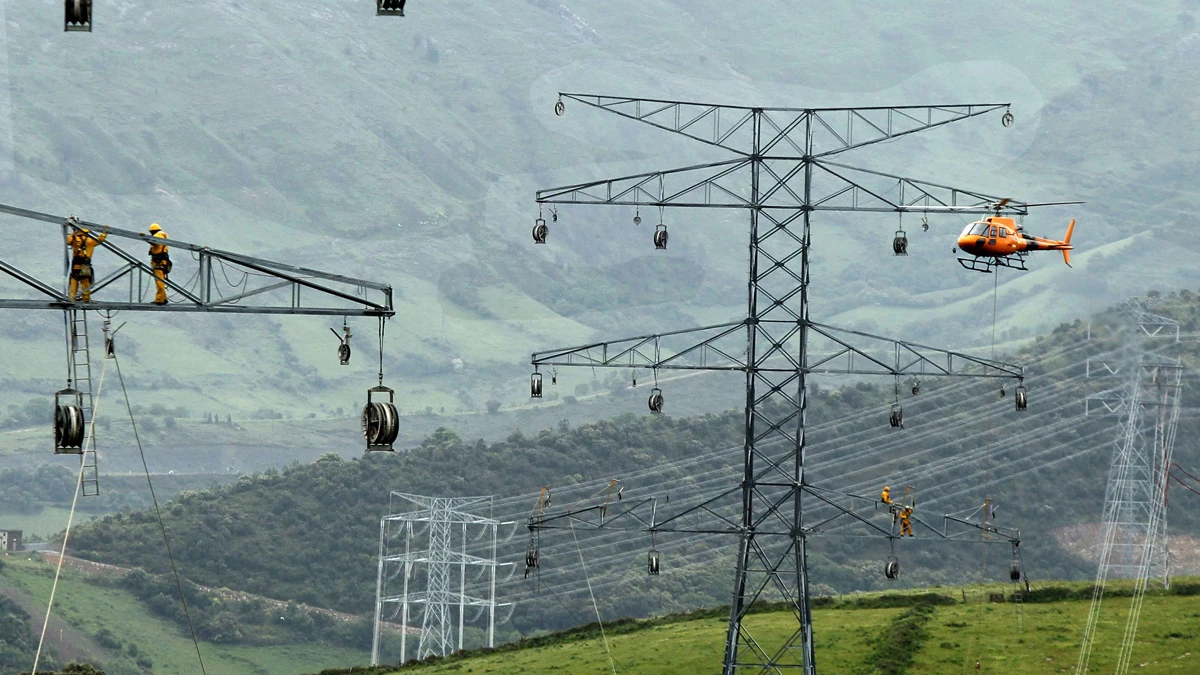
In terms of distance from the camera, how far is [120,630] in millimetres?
191875

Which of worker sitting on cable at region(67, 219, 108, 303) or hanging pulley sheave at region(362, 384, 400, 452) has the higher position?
worker sitting on cable at region(67, 219, 108, 303)

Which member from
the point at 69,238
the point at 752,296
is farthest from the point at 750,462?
the point at 69,238

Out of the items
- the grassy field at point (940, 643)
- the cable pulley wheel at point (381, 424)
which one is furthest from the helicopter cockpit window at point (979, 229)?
the cable pulley wheel at point (381, 424)

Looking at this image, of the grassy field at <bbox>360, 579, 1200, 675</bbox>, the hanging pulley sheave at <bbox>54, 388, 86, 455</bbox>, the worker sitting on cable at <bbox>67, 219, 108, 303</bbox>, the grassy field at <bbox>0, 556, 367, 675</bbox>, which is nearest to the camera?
the hanging pulley sheave at <bbox>54, 388, 86, 455</bbox>

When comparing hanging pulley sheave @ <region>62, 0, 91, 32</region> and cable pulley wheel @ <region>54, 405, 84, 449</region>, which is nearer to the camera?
hanging pulley sheave @ <region>62, 0, 91, 32</region>

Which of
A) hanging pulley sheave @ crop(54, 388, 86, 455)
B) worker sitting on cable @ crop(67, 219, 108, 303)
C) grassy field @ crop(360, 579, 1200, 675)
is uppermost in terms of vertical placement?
worker sitting on cable @ crop(67, 219, 108, 303)

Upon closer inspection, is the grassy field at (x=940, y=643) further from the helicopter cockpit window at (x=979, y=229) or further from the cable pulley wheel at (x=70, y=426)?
the cable pulley wheel at (x=70, y=426)

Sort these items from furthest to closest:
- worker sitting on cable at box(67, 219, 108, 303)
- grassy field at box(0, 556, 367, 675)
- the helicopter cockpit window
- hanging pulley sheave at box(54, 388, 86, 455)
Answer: grassy field at box(0, 556, 367, 675), the helicopter cockpit window, worker sitting on cable at box(67, 219, 108, 303), hanging pulley sheave at box(54, 388, 86, 455)

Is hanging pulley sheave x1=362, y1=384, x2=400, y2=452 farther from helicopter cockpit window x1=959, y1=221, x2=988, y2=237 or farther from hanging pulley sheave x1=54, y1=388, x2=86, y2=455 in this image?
helicopter cockpit window x1=959, y1=221, x2=988, y2=237

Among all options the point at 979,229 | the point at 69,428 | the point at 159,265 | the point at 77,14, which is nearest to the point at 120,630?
the point at 979,229

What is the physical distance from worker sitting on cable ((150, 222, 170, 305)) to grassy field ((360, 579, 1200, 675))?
5845cm

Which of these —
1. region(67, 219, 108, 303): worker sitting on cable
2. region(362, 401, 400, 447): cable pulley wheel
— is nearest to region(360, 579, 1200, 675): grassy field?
region(362, 401, 400, 447): cable pulley wheel

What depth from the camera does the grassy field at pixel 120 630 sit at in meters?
186

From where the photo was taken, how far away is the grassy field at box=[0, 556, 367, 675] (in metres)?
186
